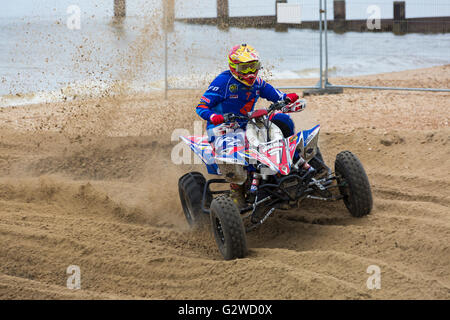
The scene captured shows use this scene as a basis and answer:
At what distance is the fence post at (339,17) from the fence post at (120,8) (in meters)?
7.24

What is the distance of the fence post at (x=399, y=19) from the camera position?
13.6m

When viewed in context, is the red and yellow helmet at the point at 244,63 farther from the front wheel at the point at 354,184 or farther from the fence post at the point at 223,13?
the fence post at the point at 223,13

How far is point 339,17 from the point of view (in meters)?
16.9

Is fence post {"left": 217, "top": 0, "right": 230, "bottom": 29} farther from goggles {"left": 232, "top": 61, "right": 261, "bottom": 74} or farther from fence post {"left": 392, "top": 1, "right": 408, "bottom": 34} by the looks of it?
goggles {"left": 232, "top": 61, "right": 261, "bottom": 74}

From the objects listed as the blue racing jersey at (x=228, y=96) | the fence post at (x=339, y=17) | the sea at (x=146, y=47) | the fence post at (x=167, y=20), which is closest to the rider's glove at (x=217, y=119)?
the blue racing jersey at (x=228, y=96)

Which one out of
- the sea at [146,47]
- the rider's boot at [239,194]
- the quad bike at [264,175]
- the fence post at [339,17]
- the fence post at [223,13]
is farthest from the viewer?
the fence post at [339,17]

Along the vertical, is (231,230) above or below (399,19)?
below

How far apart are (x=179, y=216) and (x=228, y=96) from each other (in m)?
1.52

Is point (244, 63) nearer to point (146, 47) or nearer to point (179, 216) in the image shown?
point (179, 216)

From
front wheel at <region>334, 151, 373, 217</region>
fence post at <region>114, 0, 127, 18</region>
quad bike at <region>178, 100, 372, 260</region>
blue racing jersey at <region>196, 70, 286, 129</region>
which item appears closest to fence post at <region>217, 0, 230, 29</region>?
fence post at <region>114, 0, 127, 18</region>

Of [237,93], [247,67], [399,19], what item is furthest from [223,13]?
[247,67]

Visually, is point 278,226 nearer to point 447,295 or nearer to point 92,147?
point 447,295

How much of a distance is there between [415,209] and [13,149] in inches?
245

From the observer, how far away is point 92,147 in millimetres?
8812
